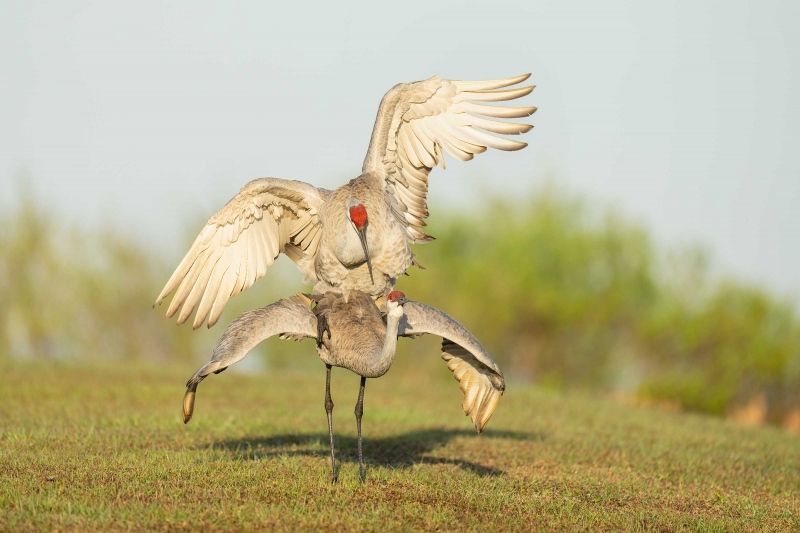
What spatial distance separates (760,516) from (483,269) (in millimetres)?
19921

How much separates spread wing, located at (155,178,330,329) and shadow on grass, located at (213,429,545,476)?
4.75ft

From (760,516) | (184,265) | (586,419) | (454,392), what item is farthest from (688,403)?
(184,265)

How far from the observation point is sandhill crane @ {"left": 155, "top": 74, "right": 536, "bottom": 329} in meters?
7.77

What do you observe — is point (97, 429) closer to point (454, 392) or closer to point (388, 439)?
point (388, 439)

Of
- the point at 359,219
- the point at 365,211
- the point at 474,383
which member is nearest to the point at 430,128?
the point at 365,211

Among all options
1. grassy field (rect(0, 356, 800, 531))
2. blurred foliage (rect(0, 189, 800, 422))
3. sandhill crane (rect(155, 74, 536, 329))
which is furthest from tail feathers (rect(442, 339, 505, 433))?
blurred foliage (rect(0, 189, 800, 422))

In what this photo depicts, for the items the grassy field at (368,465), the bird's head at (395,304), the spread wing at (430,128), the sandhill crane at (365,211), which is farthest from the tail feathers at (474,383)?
the bird's head at (395,304)

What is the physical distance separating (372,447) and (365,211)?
3074mm

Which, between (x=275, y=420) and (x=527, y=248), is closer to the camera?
(x=275, y=420)

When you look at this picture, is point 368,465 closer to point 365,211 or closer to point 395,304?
point 395,304

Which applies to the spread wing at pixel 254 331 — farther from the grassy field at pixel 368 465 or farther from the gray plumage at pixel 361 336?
the grassy field at pixel 368 465

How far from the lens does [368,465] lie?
831 centimetres

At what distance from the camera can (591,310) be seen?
2706 cm

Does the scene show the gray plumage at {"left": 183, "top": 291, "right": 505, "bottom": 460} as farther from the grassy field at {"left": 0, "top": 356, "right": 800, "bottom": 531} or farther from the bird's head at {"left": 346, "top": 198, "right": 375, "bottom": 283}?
the grassy field at {"left": 0, "top": 356, "right": 800, "bottom": 531}
